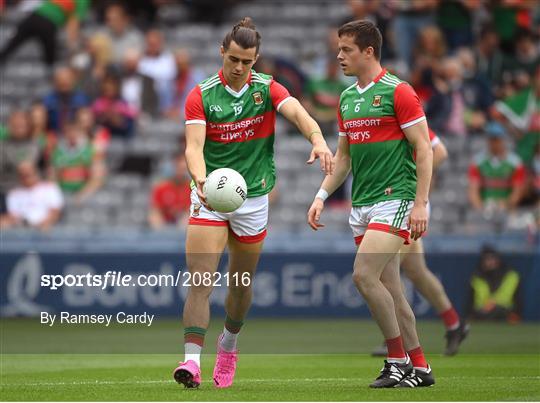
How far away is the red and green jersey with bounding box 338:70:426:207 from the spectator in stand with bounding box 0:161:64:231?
9936 mm

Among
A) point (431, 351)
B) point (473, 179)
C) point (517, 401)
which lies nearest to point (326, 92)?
point (473, 179)

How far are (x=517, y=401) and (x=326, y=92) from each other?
11.9m

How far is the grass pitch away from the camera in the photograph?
8523 mm

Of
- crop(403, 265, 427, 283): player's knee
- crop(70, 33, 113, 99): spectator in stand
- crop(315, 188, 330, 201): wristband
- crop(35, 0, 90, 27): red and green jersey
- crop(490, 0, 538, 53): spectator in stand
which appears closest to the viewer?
crop(315, 188, 330, 201): wristband

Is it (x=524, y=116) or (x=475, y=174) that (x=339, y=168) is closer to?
(x=475, y=174)

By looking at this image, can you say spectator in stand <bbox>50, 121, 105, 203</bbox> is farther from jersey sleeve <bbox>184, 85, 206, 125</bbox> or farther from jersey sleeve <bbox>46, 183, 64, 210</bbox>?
jersey sleeve <bbox>184, 85, 206, 125</bbox>

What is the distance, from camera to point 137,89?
20.5 meters

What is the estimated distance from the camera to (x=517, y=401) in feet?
26.1

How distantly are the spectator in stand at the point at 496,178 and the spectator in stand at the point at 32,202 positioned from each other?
5.95 meters

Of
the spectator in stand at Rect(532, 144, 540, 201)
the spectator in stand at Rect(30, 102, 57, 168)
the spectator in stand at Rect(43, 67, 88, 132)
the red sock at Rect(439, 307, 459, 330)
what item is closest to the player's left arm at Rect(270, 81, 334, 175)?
the red sock at Rect(439, 307, 459, 330)

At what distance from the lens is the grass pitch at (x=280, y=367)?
28.0ft

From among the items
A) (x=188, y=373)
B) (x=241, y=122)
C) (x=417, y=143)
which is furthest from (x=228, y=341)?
(x=417, y=143)

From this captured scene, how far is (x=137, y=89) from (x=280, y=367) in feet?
32.8

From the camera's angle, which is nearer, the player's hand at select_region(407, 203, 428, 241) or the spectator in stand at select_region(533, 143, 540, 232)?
the player's hand at select_region(407, 203, 428, 241)
